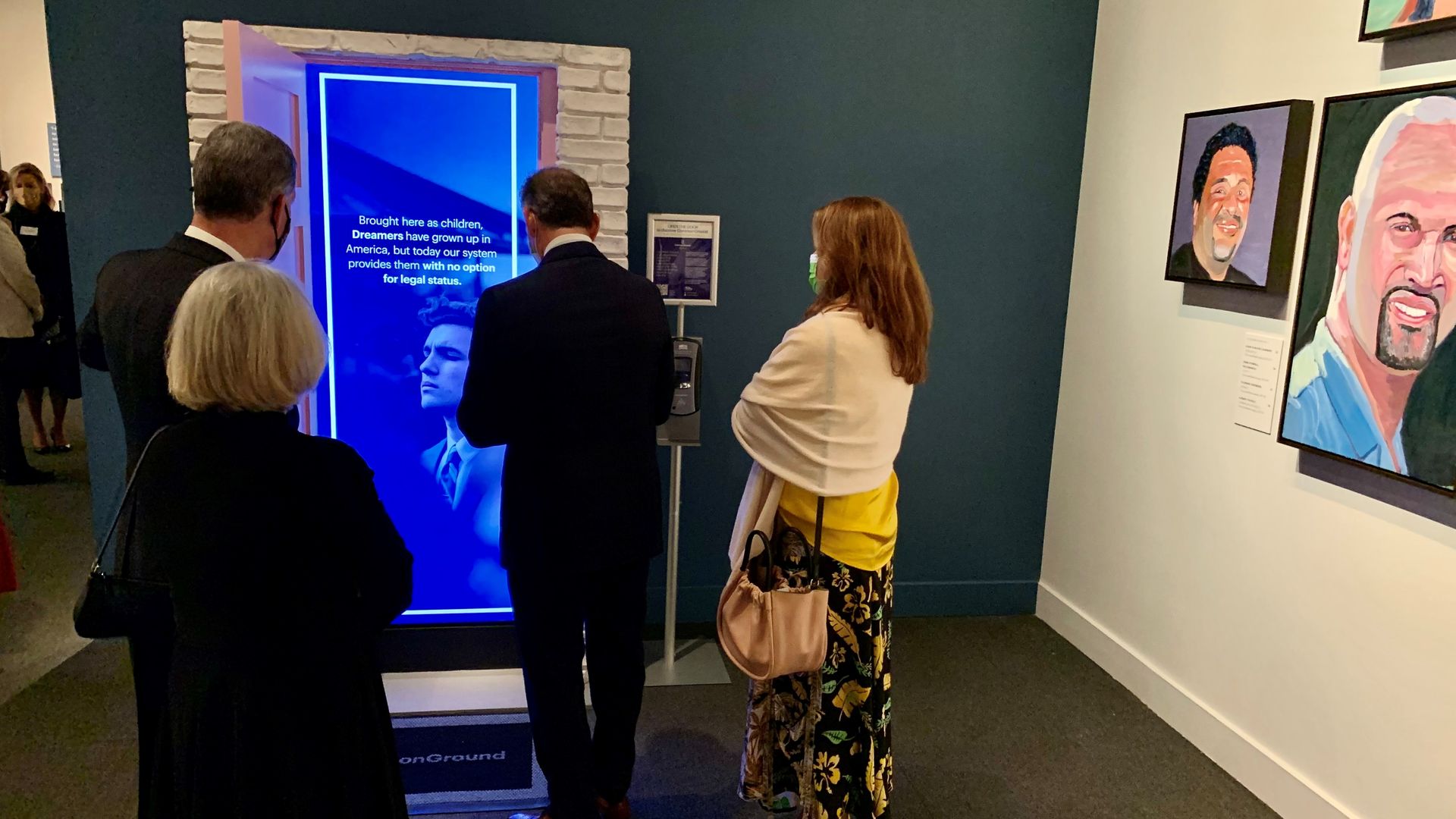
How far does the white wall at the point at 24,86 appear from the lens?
793cm

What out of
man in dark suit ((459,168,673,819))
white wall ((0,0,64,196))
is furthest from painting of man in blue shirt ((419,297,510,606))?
white wall ((0,0,64,196))

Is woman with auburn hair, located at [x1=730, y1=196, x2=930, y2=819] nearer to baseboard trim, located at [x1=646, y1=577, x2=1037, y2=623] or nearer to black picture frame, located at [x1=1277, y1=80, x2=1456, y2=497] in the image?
black picture frame, located at [x1=1277, y1=80, x2=1456, y2=497]

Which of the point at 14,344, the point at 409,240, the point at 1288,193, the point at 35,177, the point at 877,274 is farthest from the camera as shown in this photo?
the point at 35,177

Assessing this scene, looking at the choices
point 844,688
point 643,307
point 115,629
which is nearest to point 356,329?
point 643,307

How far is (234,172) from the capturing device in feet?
6.09

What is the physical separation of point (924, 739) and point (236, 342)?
247cm

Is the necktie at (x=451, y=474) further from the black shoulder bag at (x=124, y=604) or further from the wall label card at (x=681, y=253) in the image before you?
the black shoulder bag at (x=124, y=604)

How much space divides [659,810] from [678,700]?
0.63 meters

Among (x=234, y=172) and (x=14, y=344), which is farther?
(x=14, y=344)

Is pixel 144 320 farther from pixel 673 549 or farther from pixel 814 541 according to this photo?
pixel 673 549

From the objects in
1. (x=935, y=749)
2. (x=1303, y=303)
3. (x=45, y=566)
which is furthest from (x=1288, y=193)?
(x=45, y=566)

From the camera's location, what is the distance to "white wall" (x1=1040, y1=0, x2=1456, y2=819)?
2383 millimetres

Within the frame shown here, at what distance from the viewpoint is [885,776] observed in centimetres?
226

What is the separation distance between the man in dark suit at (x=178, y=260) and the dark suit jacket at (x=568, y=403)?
495 millimetres
